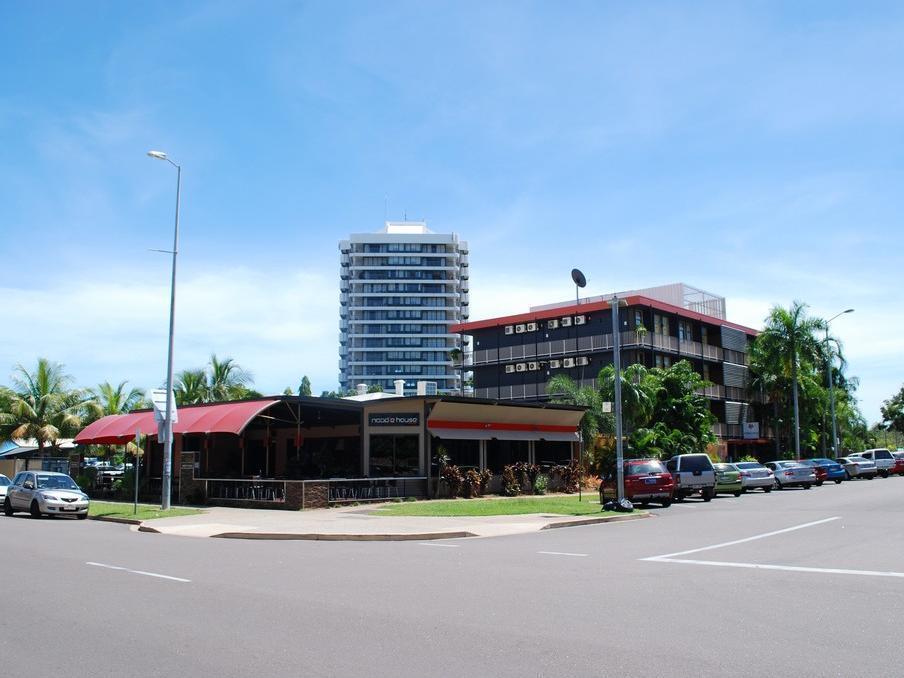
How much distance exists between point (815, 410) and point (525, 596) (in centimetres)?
5687

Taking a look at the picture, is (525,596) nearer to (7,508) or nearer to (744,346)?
(7,508)

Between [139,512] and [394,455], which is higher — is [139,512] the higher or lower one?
the lower one

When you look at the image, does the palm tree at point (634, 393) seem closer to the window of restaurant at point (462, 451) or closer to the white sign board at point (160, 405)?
the window of restaurant at point (462, 451)

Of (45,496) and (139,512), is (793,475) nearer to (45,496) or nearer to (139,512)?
(139,512)

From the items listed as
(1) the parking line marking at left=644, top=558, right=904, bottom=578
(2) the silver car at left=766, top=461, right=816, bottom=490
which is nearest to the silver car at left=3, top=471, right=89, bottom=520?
(1) the parking line marking at left=644, top=558, right=904, bottom=578

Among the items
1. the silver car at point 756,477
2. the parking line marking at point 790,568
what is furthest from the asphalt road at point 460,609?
the silver car at point 756,477

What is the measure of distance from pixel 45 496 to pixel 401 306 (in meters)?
108

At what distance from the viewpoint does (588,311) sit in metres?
54.1

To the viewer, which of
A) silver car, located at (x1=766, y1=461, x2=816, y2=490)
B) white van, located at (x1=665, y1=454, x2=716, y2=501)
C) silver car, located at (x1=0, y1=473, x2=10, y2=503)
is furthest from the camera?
silver car, located at (x1=766, y1=461, x2=816, y2=490)

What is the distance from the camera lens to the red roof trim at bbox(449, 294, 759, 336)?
52.2 m

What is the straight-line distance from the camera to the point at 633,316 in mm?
53000

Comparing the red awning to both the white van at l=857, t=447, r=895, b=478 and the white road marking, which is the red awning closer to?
the white road marking

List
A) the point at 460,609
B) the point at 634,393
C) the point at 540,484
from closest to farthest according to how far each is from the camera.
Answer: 1. the point at 460,609
2. the point at 540,484
3. the point at 634,393

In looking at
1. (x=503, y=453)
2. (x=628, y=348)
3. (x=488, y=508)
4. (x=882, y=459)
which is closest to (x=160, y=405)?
(x=488, y=508)
